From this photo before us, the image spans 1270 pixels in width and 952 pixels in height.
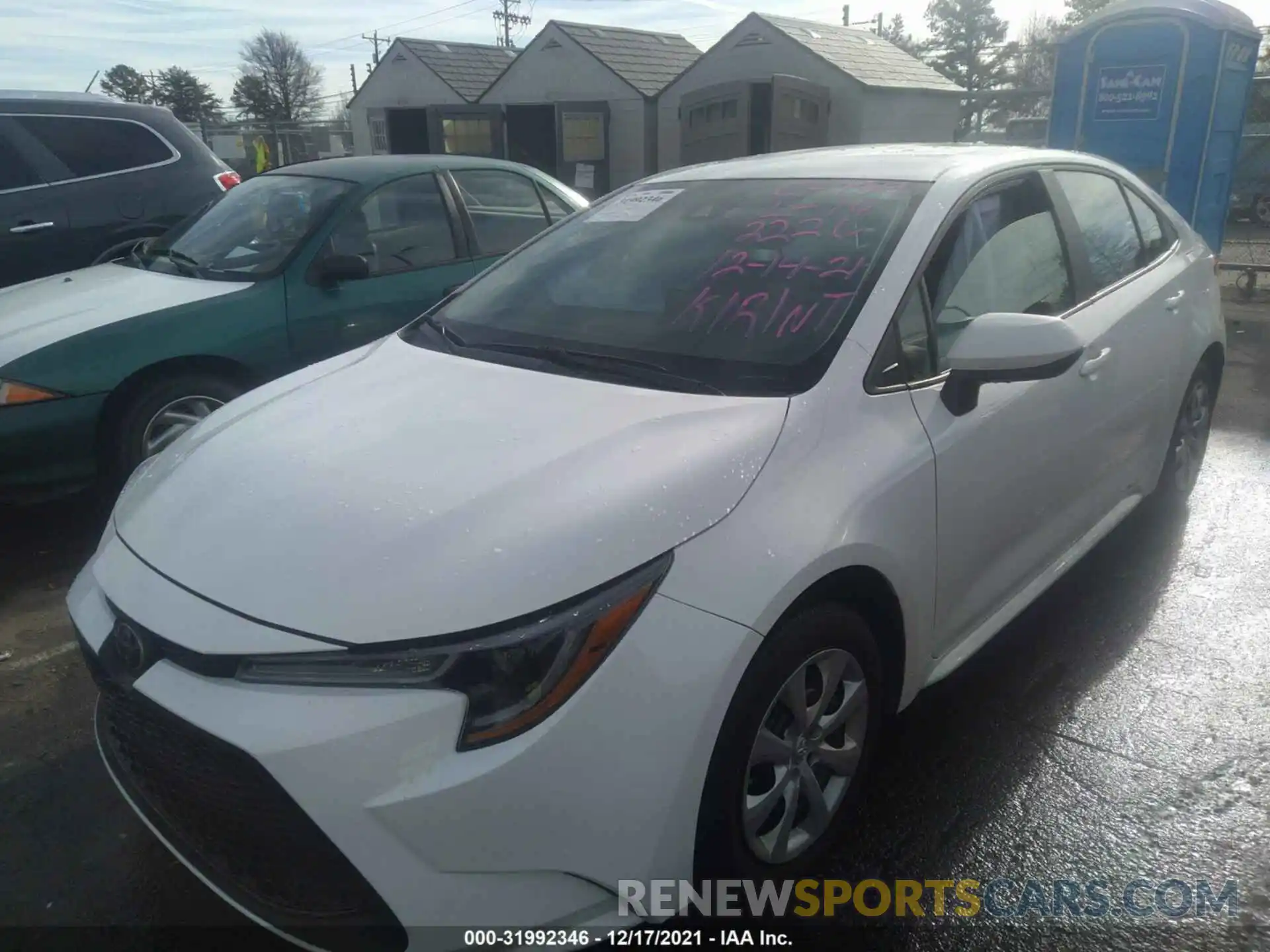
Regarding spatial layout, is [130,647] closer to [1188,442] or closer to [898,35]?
[1188,442]

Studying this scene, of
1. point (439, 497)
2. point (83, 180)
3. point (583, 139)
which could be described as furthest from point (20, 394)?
point (583, 139)

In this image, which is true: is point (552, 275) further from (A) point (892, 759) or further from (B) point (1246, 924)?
(B) point (1246, 924)

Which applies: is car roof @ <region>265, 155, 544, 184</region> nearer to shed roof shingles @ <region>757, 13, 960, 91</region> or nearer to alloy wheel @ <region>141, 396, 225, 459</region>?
alloy wheel @ <region>141, 396, 225, 459</region>

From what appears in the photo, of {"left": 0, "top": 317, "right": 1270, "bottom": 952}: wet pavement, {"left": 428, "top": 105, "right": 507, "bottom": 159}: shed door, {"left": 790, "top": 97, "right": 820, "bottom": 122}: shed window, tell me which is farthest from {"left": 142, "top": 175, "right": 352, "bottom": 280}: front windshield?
{"left": 428, "top": 105, "right": 507, "bottom": 159}: shed door

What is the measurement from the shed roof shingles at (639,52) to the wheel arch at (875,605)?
67.5 feet

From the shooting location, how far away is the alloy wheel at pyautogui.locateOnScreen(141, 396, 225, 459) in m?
4.23

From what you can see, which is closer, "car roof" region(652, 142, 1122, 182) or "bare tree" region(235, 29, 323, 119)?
"car roof" region(652, 142, 1122, 182)

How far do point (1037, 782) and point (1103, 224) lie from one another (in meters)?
1.97

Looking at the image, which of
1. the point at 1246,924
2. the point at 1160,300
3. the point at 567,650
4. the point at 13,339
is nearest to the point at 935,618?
the point at 1246,924

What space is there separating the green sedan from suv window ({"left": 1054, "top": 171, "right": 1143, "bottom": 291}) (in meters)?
3.02

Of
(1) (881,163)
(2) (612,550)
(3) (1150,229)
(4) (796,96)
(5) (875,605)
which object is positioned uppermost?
(4) (796,96)

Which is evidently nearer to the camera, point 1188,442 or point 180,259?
point 1188,442

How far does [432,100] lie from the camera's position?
25531mm

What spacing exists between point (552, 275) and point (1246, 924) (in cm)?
241
